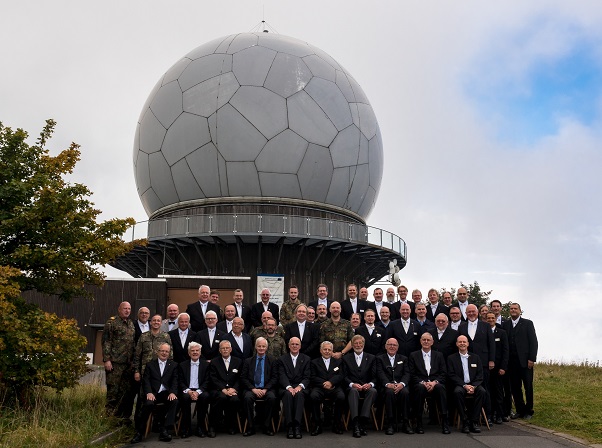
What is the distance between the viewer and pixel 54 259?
387 inches

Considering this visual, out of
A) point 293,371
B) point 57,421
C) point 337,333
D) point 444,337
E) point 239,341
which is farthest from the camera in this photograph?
point 337,333

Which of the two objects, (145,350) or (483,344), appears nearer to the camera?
(145,350)

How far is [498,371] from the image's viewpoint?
34.5 ft

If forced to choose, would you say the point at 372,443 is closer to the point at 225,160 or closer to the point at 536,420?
the point at 536,420

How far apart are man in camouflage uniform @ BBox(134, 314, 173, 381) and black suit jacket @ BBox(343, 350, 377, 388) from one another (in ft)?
8.95

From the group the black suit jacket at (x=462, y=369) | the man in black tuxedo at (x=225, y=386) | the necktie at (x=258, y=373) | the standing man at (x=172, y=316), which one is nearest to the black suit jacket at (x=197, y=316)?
the standing man at (x=172, y=316)

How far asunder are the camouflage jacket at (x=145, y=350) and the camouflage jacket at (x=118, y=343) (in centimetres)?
28

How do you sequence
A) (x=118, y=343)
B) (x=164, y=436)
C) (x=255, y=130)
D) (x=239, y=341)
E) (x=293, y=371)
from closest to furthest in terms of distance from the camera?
1. (x=164, y=436)
2. (x=293, y=371)
3. (x=118, y=343)
4. (x=239, y=341)
5. (x=255, y=130)

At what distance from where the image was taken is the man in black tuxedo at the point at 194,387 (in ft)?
29.3

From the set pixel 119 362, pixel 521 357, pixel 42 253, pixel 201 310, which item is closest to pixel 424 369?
pixel 521 357

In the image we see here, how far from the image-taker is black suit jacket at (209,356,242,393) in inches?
371

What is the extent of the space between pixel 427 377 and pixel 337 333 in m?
1.67

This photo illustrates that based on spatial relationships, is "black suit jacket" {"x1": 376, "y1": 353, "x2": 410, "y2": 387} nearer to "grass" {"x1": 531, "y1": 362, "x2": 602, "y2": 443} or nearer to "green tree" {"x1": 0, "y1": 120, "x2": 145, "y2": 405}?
"grass" {"x1": 531, "y1": 362, "x2": 602, "y2": 443}

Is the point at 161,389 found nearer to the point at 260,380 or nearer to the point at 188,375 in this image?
the point at 188,375
